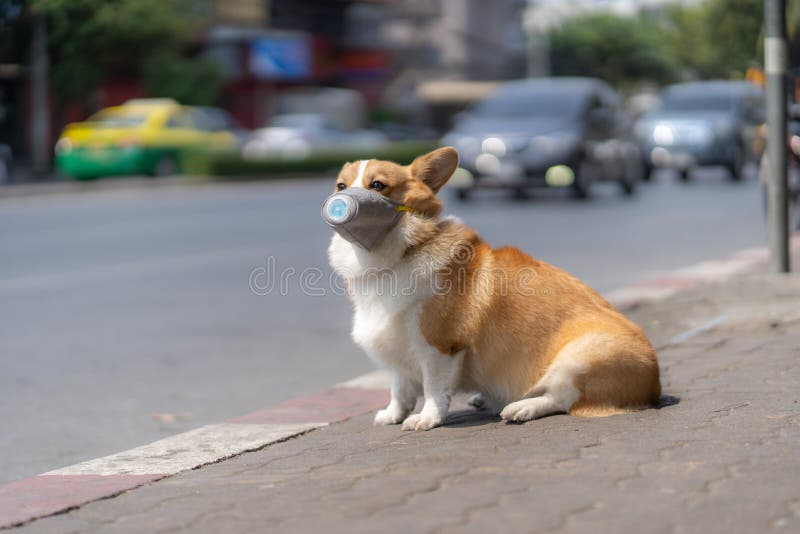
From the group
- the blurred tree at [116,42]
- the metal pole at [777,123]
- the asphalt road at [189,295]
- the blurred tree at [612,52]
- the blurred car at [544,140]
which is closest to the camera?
the asphalt road at [189,295]

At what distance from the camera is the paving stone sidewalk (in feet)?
11.1

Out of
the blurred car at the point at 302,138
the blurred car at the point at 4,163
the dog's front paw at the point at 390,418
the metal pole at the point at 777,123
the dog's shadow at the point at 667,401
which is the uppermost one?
the metal pole at the point at 777,123

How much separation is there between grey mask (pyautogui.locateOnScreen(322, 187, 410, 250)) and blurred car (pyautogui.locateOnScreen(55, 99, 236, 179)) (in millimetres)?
22107

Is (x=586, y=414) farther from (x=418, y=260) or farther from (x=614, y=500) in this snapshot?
(x=614, y=500)

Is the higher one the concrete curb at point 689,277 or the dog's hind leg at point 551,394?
the dog's hind leg at point 551,394

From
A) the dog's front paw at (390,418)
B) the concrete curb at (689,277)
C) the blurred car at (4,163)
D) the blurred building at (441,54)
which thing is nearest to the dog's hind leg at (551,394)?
the dog's front paw at (390,418)

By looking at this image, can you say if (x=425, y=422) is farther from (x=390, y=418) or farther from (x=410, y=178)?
(x=410, y=178)

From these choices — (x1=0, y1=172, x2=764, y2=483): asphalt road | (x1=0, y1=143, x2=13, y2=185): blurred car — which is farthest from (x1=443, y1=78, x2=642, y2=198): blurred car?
(x1=0, y1=143, x2=13, y2=185): blurred car

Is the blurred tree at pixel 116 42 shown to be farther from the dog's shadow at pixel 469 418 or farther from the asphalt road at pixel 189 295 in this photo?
the dog's shadow at pixel 469 418

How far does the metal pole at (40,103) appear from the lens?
1301cm

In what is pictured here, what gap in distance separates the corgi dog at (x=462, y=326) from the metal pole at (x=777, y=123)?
4.17m

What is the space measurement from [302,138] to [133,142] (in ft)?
32.9

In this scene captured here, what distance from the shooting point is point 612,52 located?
75.7 meters

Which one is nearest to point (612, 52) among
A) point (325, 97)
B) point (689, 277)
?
point (325, 97)
